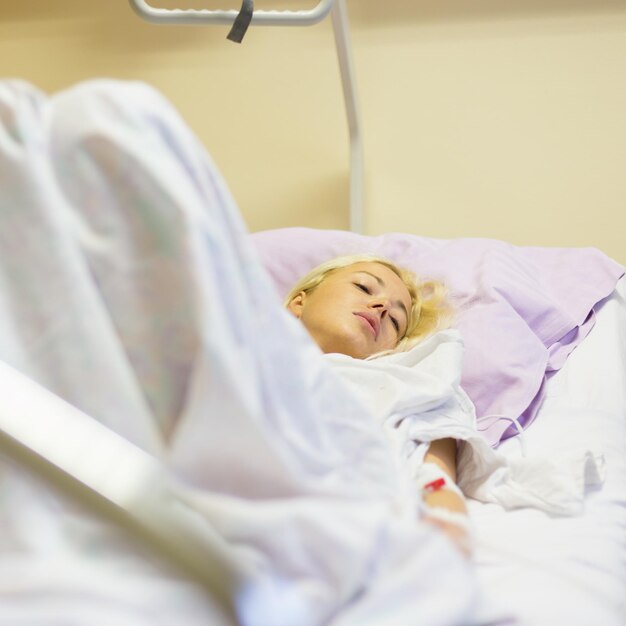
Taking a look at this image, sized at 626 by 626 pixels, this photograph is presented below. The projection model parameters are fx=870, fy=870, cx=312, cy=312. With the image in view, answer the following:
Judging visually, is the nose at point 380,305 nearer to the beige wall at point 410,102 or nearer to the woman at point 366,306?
the woman at point 366,306

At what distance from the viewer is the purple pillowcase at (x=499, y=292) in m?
1.24

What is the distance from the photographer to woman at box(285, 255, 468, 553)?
1199 millimetres

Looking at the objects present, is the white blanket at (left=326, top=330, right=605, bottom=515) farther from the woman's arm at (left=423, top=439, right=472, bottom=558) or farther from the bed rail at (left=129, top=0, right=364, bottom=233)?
the bed rail at (left=129, top=0, right=364, bottom=233)

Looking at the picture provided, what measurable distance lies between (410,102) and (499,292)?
749 millimetres

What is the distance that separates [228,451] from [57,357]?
0.41 feet

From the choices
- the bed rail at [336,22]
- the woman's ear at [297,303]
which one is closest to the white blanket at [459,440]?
the woman's ear at [297,303]

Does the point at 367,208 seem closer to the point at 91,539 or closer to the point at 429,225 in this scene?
the point at 429,225

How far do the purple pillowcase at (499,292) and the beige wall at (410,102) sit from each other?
352 millimetres

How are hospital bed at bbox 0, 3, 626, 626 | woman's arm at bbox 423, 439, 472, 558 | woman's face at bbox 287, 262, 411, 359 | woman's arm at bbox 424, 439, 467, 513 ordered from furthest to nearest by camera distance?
woman's face at bbox 287, 262, 411, 359, woman's arm at bbox 424, 439, 467, 513, woman's arm at bbox 423, 439, 472, 558, hospital bed at bbox 0, 3, 626, 626

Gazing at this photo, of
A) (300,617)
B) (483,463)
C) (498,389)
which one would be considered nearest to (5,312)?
(300,617)

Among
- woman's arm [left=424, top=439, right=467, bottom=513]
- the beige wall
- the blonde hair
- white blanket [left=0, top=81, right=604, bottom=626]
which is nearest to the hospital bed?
white blanket [left=0, top=81, right=604, bottom=626]

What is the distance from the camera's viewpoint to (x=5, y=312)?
550 mm

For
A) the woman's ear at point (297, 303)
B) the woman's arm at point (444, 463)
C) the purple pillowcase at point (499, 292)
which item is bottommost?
the purple pillowcase at point (499, 292)

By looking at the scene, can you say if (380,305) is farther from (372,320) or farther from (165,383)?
(165,383)
